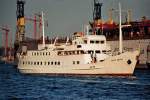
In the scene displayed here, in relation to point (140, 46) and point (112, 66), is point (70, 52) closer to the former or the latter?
point (112, 66)

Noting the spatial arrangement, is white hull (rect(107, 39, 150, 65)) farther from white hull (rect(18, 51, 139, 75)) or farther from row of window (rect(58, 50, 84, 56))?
white hull (rect(18, 51, 139, 75))

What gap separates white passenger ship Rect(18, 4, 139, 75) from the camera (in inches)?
3103

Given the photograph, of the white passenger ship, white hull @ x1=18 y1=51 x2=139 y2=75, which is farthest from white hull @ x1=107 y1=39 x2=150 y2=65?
white hull @ x1=18 y1=51 x2=139 y2=75

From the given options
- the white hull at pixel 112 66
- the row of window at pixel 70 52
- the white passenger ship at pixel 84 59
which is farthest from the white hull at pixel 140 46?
the white hull at pixel 112 66

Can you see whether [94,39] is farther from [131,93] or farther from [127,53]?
[131,93]

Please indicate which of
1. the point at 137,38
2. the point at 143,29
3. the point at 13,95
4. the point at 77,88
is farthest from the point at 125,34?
the point at 13,95

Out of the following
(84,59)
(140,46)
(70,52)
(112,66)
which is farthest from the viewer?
(140,46)

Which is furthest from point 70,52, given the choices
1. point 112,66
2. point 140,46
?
point 140,46

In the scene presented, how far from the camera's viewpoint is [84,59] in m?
81.6

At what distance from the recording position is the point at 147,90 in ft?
185

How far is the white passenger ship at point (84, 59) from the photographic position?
78.8m

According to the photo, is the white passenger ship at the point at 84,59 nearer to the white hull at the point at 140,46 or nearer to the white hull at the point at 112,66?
the white hull at the point at 112,66

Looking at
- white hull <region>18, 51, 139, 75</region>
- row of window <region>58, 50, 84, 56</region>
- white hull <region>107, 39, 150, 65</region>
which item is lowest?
white hull <region>18, 51, 139, 75</region>

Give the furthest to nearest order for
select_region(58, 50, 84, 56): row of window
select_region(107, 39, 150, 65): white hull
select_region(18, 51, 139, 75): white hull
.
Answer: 1. select_region(107, 39, 150, 65): white hull
2. select_region(58, 50, 84, 56): row of window
3. select_region(18, 51, 139, 75): white hull
